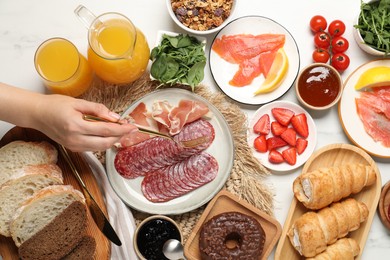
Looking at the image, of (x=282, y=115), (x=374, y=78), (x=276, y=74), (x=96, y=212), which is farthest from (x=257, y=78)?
(x=96, y=212)

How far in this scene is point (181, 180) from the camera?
2.43 metres

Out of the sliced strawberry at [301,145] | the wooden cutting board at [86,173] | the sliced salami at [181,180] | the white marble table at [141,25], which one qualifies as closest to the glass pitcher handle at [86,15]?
the white marble table at [141,25]

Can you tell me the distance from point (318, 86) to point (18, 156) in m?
1.38

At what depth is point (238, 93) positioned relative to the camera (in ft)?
8.30

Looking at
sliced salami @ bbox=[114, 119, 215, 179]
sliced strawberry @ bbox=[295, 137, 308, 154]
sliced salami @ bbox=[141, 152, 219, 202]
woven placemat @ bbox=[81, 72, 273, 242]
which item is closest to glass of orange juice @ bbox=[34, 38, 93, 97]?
woven placemat @ bbox=[81, 72, 273, 242]

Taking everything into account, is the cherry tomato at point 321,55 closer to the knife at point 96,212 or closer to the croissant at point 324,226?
the croissant at point 324,226

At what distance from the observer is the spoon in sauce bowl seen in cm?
231

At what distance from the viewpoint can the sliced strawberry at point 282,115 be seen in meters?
2.50

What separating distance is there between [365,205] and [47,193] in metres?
1.40

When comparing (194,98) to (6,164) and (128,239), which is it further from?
(6,164)

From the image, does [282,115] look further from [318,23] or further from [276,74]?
[318,23]

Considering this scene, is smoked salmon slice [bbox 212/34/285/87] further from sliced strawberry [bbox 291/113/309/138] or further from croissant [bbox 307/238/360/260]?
croissant [bbox 307/238/360/260]

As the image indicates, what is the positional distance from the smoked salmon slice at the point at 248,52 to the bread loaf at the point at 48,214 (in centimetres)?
91

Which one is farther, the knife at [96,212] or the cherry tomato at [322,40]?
the cherry tomato at [322,40]
